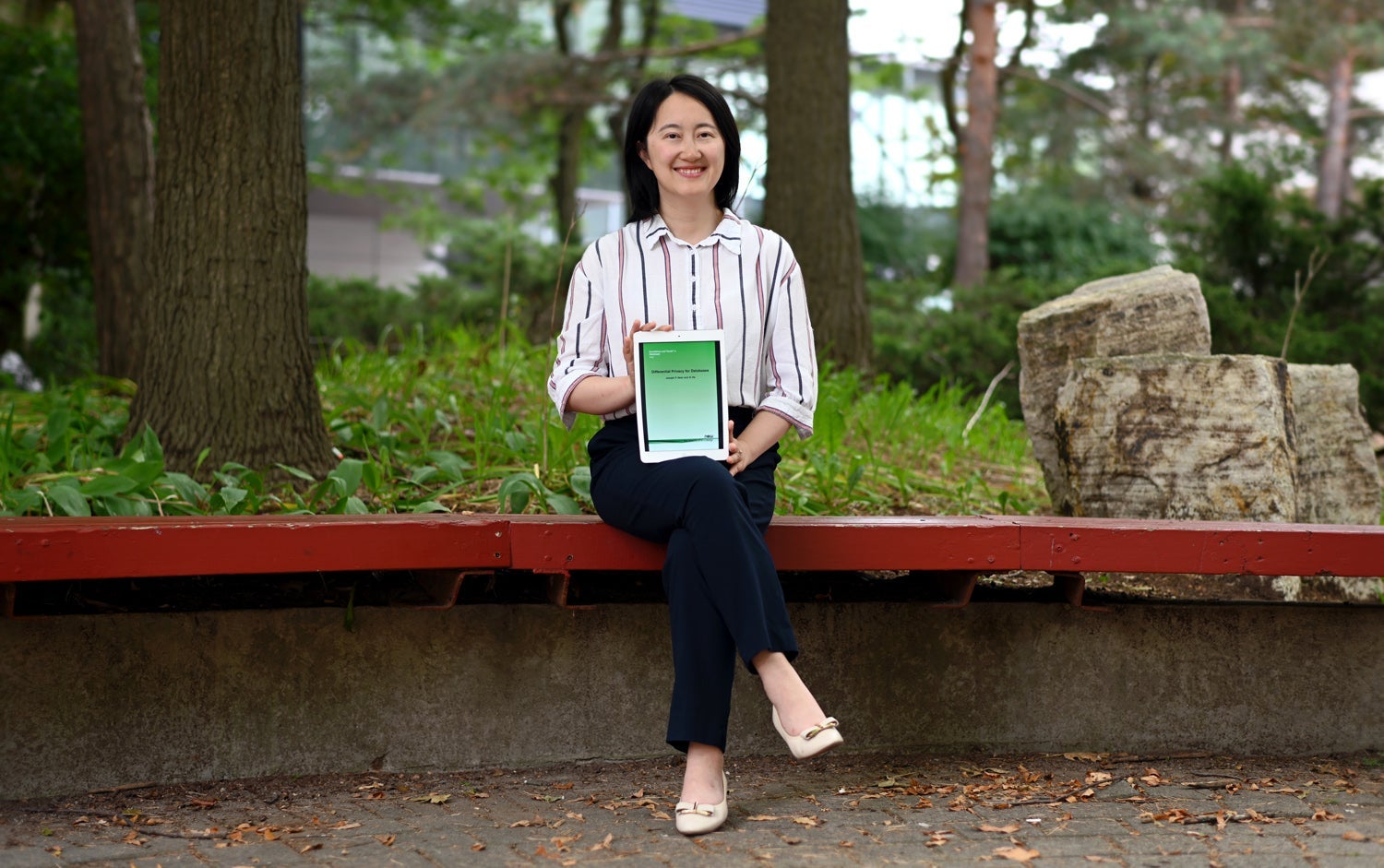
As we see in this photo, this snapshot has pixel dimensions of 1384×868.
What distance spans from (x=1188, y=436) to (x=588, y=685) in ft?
6.43

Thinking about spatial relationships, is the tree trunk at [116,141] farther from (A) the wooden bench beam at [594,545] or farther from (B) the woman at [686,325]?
(B) the woman at [686,325]

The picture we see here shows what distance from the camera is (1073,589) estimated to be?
3.79 m

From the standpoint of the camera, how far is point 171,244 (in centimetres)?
443

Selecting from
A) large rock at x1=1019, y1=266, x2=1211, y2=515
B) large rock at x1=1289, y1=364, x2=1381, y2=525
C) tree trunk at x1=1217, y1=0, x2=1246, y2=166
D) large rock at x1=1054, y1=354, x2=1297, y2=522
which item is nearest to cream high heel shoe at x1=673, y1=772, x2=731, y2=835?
large rock at x1=1054, y1=354, x2=1297, y2=522

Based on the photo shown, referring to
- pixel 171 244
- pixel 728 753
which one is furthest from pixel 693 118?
pixel 171 244

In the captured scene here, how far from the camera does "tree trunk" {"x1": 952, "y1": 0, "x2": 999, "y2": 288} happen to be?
1567 cm

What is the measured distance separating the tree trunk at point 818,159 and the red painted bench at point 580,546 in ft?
10.8

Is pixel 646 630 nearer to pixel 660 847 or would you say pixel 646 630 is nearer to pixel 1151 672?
pixel 660 847

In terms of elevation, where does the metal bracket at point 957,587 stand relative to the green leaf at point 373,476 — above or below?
below

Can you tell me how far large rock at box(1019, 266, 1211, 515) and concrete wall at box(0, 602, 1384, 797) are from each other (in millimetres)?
760

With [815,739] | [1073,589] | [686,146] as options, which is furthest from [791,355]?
[1073,589]

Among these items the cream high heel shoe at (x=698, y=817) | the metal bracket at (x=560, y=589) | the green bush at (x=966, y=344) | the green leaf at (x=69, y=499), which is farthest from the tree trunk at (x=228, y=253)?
the green bush at (x=966, y=344)

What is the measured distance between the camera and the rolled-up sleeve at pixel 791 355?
3.35 meters

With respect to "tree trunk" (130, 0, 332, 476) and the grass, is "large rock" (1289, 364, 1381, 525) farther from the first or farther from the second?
"tree trunk" (130, 0, 332, 476)
